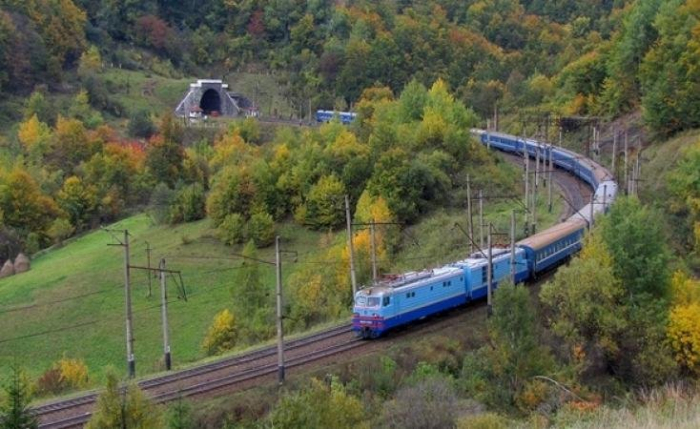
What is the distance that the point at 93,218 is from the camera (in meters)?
77.8

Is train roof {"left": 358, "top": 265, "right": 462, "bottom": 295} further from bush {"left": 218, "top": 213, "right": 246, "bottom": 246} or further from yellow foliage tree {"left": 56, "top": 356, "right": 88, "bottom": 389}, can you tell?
bush {"left": 218, "top": 213, "right": 246, "bottom": 246}

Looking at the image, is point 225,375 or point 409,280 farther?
point 409,280

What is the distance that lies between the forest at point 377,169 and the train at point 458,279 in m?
1.44

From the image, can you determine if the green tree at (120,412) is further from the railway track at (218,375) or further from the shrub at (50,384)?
the shrub at (50,384)

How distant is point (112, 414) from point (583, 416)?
10615 millimetres

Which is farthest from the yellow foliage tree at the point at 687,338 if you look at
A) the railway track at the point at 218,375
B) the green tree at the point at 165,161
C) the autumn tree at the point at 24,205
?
the green tree at the point at 165,161

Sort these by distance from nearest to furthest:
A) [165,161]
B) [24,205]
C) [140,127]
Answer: [24,205]
[165,161]
[140,127]

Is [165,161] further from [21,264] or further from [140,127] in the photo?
[140,127]

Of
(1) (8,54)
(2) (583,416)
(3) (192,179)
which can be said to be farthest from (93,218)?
(2) (583,416)

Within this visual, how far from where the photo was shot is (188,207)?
67.1m

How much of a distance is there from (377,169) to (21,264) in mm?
27292

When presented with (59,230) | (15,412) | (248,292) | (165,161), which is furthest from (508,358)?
(165,161)

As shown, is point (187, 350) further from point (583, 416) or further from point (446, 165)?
point (583, 416)

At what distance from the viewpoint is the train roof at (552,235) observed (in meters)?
41.0
